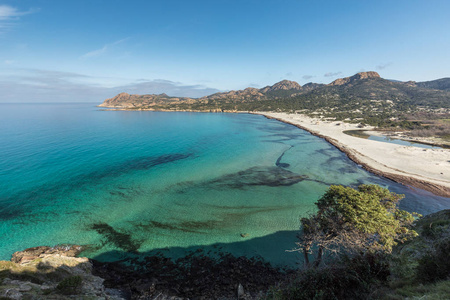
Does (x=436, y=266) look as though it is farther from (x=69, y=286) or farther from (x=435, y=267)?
(x=69, y=286)

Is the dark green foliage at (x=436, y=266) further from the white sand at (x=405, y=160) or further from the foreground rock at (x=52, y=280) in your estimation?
the white sand at (x=405, y=160)

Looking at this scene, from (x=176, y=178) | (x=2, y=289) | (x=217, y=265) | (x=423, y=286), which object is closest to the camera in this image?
(x=423, y=286)

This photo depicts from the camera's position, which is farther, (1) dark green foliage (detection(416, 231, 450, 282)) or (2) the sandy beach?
(2) the sandy beach

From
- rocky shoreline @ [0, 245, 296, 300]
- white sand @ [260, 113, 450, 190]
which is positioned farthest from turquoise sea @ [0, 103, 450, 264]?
white sand @ [260, 113, 450, 190]

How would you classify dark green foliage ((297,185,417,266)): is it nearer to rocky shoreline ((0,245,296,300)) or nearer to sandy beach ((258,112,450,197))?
rocky shoreline ((0,245,296,300))

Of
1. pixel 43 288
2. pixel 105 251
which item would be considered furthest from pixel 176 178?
pixel 43 288

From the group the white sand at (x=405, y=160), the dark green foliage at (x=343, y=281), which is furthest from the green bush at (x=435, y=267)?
the white sand at (x=405, y=160)

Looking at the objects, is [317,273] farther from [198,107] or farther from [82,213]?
[198,107]
